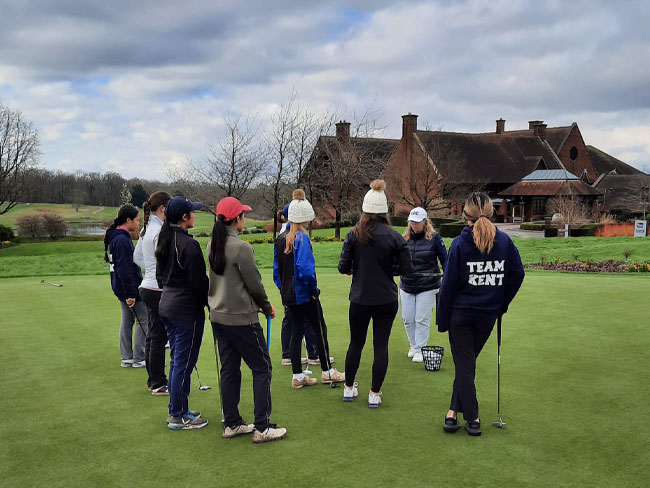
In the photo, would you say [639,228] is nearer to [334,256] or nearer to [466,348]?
[334,256]

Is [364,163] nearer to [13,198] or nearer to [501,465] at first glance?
[13,198]

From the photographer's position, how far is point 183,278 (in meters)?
5.70

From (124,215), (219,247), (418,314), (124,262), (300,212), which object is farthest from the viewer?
(418,314)

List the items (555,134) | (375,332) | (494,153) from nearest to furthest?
(375,332) → (494,153) → (555,134)

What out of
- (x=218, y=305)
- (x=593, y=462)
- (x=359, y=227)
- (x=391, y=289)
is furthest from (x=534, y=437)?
(x=218, y=305)

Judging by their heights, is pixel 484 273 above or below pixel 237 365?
above

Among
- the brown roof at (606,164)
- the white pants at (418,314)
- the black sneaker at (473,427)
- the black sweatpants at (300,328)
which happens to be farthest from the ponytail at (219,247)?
the brown roof at (606,164)

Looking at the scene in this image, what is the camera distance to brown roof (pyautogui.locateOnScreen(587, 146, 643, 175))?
80.2 metres

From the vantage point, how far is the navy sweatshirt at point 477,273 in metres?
5.58

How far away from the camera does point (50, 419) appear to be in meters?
6.07

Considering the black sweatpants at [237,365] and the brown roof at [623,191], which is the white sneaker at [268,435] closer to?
the black sweatpants at [237,365]

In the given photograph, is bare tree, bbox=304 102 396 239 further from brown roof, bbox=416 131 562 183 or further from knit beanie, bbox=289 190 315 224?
knit beanie, bbox=289 190 315 224

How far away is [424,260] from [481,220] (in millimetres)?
2787

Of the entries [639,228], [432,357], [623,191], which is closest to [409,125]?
[623,191]
